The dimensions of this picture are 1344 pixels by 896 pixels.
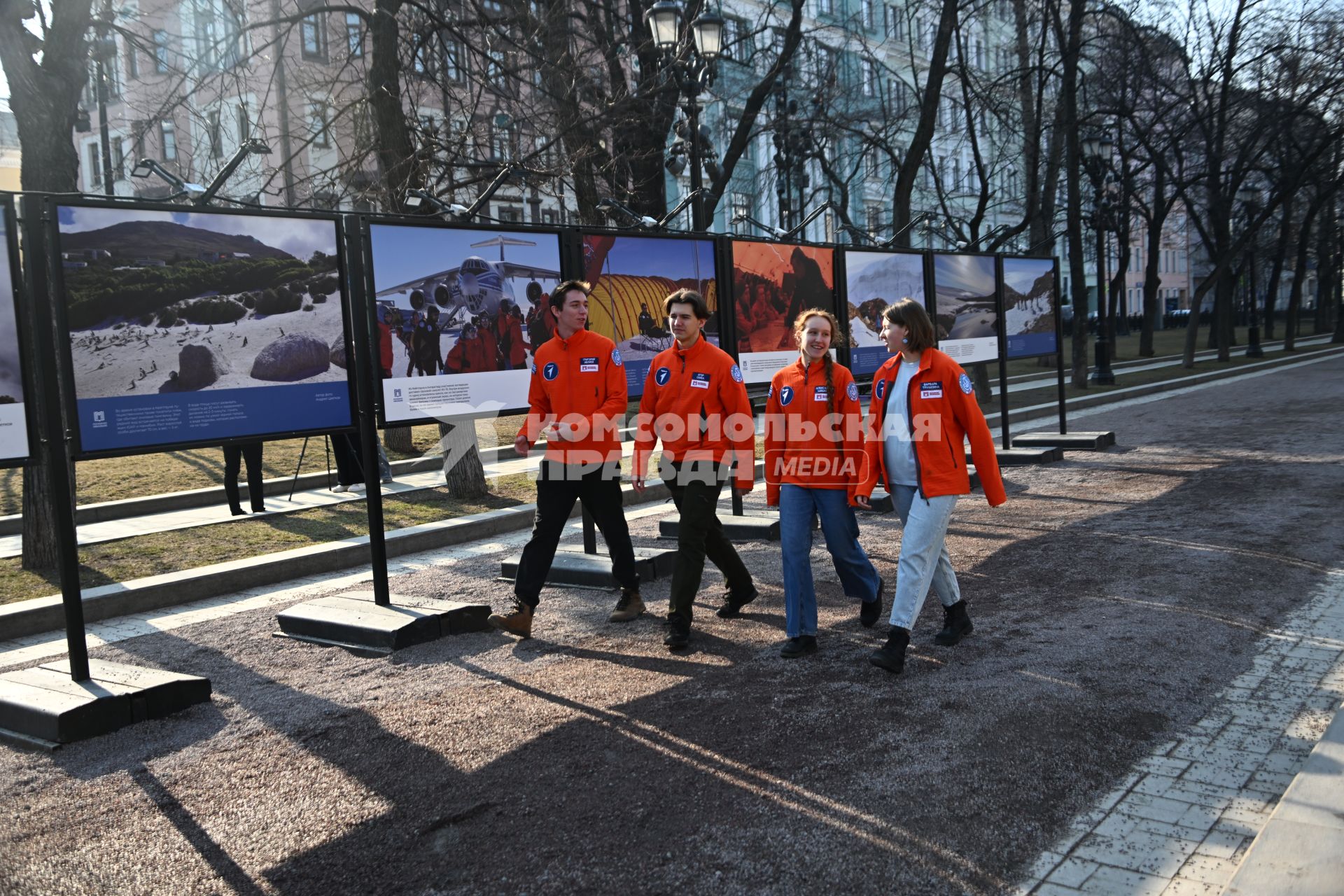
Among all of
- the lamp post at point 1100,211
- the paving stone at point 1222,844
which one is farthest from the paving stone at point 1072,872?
the lamp post at point 1100,211

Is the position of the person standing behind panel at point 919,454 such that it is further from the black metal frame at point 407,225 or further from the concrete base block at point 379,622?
the black metal frame at point 407,225

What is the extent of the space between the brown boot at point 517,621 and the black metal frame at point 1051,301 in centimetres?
903

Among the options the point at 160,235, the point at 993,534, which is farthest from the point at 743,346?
the point at 160,235

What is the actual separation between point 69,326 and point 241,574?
3009 millimetres

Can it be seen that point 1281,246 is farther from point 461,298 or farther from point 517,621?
point 517,621

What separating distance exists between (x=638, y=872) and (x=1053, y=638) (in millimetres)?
3302

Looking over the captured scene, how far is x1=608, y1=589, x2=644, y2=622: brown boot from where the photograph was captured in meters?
7.45

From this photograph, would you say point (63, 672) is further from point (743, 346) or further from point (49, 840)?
point (743, 346)

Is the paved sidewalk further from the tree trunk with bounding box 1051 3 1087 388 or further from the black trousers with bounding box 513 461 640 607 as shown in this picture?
the tree trunk with bounding box 1051 3 1087 388

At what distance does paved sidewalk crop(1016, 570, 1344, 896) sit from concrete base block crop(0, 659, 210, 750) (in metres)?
4.05

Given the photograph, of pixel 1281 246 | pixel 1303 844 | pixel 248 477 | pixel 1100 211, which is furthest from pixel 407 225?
pixel 1281 246

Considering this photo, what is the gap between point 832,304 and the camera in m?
12.0

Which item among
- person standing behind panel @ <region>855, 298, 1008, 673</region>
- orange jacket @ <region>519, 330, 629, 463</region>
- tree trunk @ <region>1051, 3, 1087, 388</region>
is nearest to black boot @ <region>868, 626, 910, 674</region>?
person standing behind panel @ <region>855, 298, 1008, 673</region>

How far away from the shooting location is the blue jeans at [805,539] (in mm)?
6344
